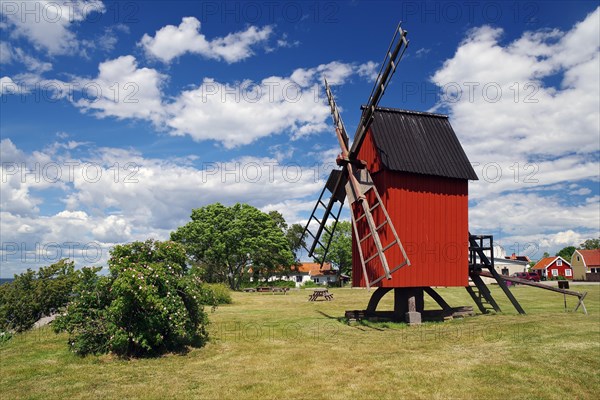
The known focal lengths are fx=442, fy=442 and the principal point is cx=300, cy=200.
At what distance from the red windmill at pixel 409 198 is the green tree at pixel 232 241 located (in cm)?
3390

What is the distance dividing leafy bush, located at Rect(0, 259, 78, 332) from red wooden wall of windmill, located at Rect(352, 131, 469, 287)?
46.4 feet

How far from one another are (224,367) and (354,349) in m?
4.26

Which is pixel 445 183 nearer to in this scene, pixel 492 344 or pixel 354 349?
pixel 492 344

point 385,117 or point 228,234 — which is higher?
point 385,117

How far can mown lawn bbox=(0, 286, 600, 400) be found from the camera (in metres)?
10.0

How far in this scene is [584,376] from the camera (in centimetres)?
1062

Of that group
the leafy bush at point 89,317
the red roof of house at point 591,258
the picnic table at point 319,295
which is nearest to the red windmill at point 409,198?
the leafy bush at point 89,317

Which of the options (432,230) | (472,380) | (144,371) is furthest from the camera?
(432,230)

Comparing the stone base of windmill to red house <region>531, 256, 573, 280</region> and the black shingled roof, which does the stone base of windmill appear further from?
red house <region>531, 256, 573, 280</region>

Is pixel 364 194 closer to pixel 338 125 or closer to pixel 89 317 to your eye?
pixel 338 125

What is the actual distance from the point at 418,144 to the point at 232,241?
37023 mm

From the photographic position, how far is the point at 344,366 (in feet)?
39.3

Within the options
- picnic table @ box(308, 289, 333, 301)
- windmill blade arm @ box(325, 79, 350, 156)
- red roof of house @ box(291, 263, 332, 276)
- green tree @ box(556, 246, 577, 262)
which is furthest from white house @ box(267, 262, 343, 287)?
green tree @ box(556, 246, 577, 262)

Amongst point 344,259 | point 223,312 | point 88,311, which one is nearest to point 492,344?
point 88,311
